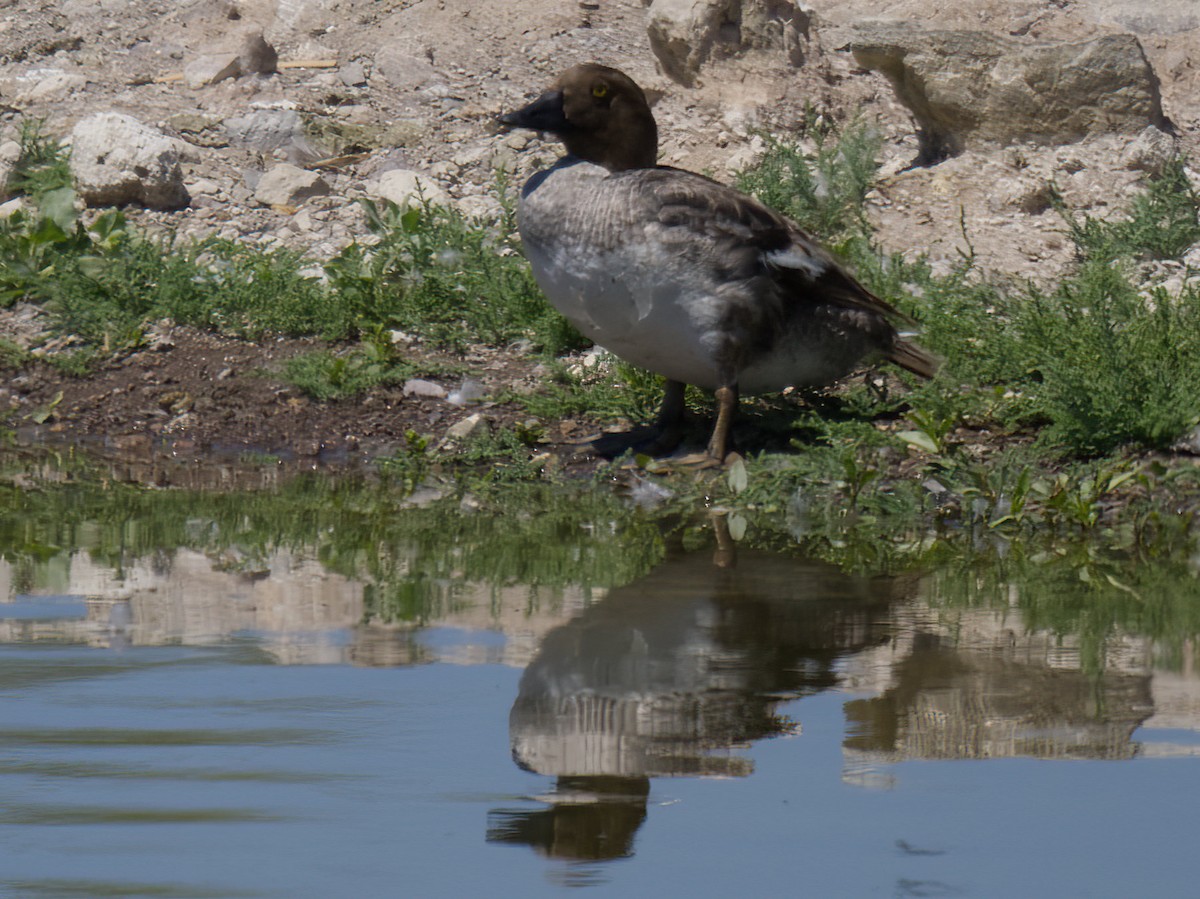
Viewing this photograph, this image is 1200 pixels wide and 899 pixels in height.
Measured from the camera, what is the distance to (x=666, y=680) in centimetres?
333

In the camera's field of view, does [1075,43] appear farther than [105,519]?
Yes

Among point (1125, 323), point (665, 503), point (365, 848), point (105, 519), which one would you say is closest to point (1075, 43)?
point (1125, 323)

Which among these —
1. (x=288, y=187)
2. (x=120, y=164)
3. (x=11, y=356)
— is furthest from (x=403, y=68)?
(x=11, y=356)

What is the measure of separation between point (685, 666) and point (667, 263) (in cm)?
251

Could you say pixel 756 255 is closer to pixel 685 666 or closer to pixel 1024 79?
pixel 685 666

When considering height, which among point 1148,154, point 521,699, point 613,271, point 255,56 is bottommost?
point 521,699

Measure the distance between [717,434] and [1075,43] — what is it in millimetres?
5270

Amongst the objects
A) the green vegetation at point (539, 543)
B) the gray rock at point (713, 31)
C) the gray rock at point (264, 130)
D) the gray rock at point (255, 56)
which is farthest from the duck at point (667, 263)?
the gray rock at point (255, 56)

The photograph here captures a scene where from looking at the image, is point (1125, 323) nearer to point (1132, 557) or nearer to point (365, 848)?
point (1132, 557)

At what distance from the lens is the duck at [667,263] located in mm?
5684

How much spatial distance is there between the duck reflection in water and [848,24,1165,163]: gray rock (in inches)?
243

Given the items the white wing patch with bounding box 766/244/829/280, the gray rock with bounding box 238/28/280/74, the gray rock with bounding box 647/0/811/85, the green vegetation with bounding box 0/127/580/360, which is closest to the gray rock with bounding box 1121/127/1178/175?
the gray rock with bounding box 647/0/811/85

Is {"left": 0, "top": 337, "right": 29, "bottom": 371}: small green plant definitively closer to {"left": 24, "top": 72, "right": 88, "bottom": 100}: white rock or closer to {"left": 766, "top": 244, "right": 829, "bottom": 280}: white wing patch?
{"left": 766, "top": 244, "right": 829, "bottom": 280}: white wing patch

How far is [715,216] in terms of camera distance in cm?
575
